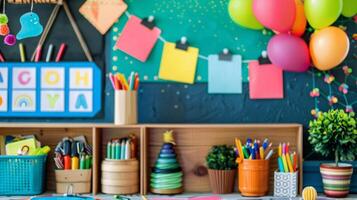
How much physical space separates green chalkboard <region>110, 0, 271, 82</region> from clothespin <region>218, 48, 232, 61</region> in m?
0.01

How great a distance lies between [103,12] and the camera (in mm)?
1889

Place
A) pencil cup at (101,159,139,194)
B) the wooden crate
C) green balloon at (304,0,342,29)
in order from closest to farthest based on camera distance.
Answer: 1. green balloon at (304,0,342,29)
2. pencil cup at (101,159,139,194)
3. the wooden crate

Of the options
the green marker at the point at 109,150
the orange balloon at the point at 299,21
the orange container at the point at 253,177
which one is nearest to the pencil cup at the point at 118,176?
the green marker at the point at 109,150

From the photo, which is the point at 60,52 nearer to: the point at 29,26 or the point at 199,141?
the point at 29,26

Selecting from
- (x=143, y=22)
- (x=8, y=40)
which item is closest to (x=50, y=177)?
(x=8, y=40)

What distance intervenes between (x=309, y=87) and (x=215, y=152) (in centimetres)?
42

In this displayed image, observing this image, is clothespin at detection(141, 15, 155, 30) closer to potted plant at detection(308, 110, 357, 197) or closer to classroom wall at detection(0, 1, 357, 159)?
classroom wall at detection(0, 1, 357, 159)

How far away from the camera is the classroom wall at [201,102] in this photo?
1871 mm

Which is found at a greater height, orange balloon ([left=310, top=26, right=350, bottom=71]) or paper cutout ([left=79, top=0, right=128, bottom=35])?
paper cutout ([left=79, top=0, right=128, bottom=35])

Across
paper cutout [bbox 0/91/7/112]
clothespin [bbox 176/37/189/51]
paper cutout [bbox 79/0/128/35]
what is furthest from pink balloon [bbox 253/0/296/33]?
paper cutout [bbox 0/91/7/112]

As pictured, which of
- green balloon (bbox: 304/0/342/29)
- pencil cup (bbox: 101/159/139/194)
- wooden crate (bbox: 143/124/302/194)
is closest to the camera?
green balloon (bbox: 304/0/342/29)

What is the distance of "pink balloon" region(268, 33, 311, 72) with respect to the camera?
1721mm

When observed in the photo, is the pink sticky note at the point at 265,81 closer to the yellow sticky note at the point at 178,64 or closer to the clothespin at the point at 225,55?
the clothespin at the point at 225,55

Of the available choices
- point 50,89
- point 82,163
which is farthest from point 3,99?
point 82,163
